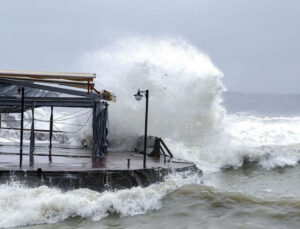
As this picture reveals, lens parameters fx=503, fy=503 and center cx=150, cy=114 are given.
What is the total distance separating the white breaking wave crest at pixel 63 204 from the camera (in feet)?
36.4

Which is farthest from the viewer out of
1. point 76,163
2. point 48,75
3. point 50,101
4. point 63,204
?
point 50,101

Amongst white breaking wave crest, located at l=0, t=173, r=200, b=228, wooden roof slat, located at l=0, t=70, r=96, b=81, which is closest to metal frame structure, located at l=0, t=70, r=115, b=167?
wooden roof slat, located at l=0, t=70, r=96, b=81

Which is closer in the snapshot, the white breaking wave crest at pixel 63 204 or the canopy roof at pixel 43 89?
the white breaking wave crest at pixel 63 204

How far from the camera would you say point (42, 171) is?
12.4 metres

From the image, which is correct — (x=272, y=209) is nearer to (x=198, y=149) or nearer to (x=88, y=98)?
(x=88, y=98)

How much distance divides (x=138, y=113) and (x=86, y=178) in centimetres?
1157

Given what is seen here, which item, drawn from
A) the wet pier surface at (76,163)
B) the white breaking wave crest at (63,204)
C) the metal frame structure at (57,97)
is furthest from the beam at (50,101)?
the white breaking wave crest at (63,204)

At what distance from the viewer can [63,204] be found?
11.6 meters

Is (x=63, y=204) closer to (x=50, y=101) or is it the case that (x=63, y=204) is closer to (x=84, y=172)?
(x=84, y=172)

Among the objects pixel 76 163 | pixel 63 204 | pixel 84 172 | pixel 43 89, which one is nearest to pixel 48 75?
pixel 43 89

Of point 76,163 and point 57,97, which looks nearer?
point 76,163

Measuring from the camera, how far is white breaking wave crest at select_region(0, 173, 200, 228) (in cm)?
1109

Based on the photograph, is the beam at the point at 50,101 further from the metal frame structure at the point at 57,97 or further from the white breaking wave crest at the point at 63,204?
the white breaking wave crest at the point at 63,204

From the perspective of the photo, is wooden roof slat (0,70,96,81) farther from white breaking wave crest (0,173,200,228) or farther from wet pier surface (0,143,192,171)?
white breaking wave crest (0,173,200,228)
